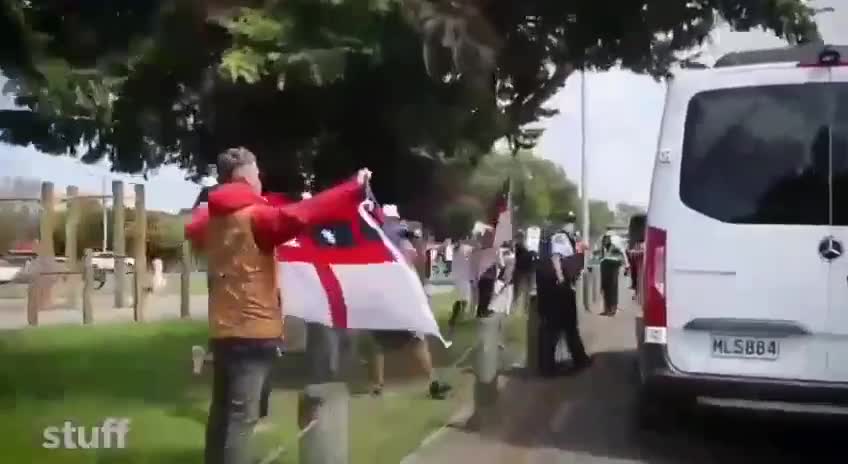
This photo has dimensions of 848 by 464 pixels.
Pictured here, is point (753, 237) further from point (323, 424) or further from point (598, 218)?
point (598, 218)

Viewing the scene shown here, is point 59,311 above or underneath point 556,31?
underneath

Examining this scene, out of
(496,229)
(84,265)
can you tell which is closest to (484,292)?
(496,229)

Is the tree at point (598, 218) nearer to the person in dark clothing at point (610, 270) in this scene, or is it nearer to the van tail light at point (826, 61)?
the person in dark clothing at point (610, 270)

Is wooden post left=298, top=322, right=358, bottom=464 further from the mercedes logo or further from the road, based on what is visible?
the mercedes logo

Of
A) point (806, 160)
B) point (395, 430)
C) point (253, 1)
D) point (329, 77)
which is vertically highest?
point (253, 1)

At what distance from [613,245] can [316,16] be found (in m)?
11.7

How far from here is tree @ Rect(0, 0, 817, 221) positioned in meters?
7.71

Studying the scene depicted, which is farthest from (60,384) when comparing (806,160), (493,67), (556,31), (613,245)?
(613,245)

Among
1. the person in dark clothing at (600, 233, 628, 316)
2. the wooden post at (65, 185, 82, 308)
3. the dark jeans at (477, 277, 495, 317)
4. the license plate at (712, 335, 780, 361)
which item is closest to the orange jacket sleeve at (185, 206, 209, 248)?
the license plate at (712, 335, 780, 361)

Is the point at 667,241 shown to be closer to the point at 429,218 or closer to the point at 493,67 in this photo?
the point at 493,67

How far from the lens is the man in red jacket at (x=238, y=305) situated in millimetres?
5184

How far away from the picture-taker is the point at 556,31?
10.5 m

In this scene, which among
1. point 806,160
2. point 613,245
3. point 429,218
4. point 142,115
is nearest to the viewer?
point 806,160

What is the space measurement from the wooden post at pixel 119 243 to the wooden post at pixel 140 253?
15 centimetres
